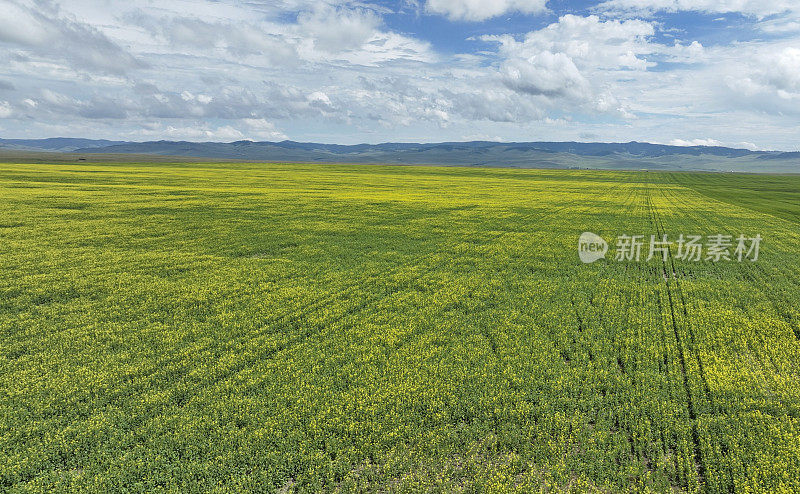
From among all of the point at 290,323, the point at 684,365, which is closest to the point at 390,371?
the point at 290,323

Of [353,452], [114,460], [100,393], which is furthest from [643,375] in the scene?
[100,393]

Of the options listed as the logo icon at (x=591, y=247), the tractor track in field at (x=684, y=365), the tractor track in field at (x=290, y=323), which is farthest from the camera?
the logo icon at (x=591, y=247)

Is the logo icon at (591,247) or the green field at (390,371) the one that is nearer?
the green field at (390,371)

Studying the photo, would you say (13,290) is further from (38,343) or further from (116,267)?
(38,343)

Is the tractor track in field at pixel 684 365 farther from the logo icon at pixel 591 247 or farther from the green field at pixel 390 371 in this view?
the logo icon at pixel 591 247

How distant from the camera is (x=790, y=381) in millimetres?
12891

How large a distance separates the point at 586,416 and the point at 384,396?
596cm

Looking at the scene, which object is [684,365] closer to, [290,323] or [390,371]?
[390,371]

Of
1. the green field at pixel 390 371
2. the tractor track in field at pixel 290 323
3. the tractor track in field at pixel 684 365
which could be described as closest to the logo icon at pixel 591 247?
the green field at pixel 390 371

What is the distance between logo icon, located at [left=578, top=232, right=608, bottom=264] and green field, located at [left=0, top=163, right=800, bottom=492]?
1724mm

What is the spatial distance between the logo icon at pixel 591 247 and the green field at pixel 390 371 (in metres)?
1.72

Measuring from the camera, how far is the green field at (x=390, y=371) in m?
9.21

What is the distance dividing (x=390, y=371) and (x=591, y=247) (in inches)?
994

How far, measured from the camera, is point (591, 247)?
3167 centimetres
